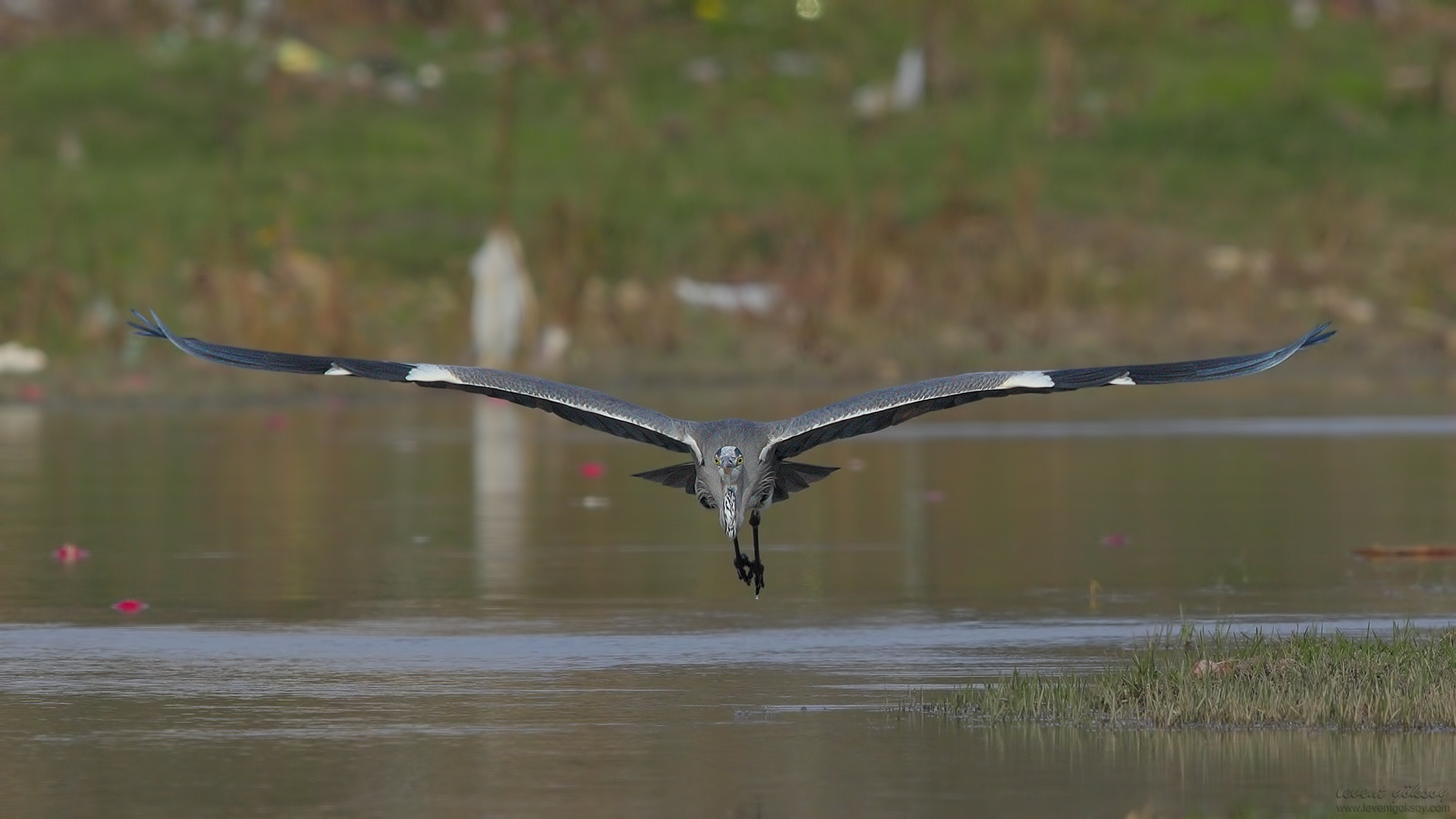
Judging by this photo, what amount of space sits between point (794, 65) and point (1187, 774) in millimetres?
41228

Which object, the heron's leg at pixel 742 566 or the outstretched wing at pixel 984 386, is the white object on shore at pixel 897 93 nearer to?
the heron's leg at pixel 742 566

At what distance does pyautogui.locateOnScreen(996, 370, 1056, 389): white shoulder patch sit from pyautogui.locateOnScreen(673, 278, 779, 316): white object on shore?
23930 mm

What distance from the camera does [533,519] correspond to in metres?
18.9

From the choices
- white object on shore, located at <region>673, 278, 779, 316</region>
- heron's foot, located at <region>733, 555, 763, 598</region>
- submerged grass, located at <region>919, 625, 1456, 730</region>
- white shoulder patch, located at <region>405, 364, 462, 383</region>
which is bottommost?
submerged grass, located at <region>919, 625, 1456, 730</region>

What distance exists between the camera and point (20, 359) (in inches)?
1257

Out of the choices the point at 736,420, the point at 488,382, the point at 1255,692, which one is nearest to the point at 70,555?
the point at 488,382

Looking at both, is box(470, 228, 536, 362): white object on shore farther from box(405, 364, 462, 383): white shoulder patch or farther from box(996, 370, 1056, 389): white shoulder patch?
box(996, 370, 1056, 389): white shoulder patch

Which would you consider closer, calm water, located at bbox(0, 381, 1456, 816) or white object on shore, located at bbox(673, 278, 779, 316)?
calm water, located at bbox(0, 381, 1456, 816)

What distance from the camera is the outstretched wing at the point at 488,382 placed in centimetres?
1202

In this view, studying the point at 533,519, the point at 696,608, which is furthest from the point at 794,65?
the point at 696,608

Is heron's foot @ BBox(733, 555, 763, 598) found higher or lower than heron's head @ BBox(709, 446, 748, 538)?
lower

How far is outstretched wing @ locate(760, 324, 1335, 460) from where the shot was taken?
1158 cm

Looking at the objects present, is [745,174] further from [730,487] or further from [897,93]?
[730,487]

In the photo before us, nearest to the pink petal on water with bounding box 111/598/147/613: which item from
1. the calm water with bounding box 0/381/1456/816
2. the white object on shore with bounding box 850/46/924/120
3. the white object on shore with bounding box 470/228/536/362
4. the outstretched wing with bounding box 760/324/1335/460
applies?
the calm water with bounding box 0/381/1456/816
